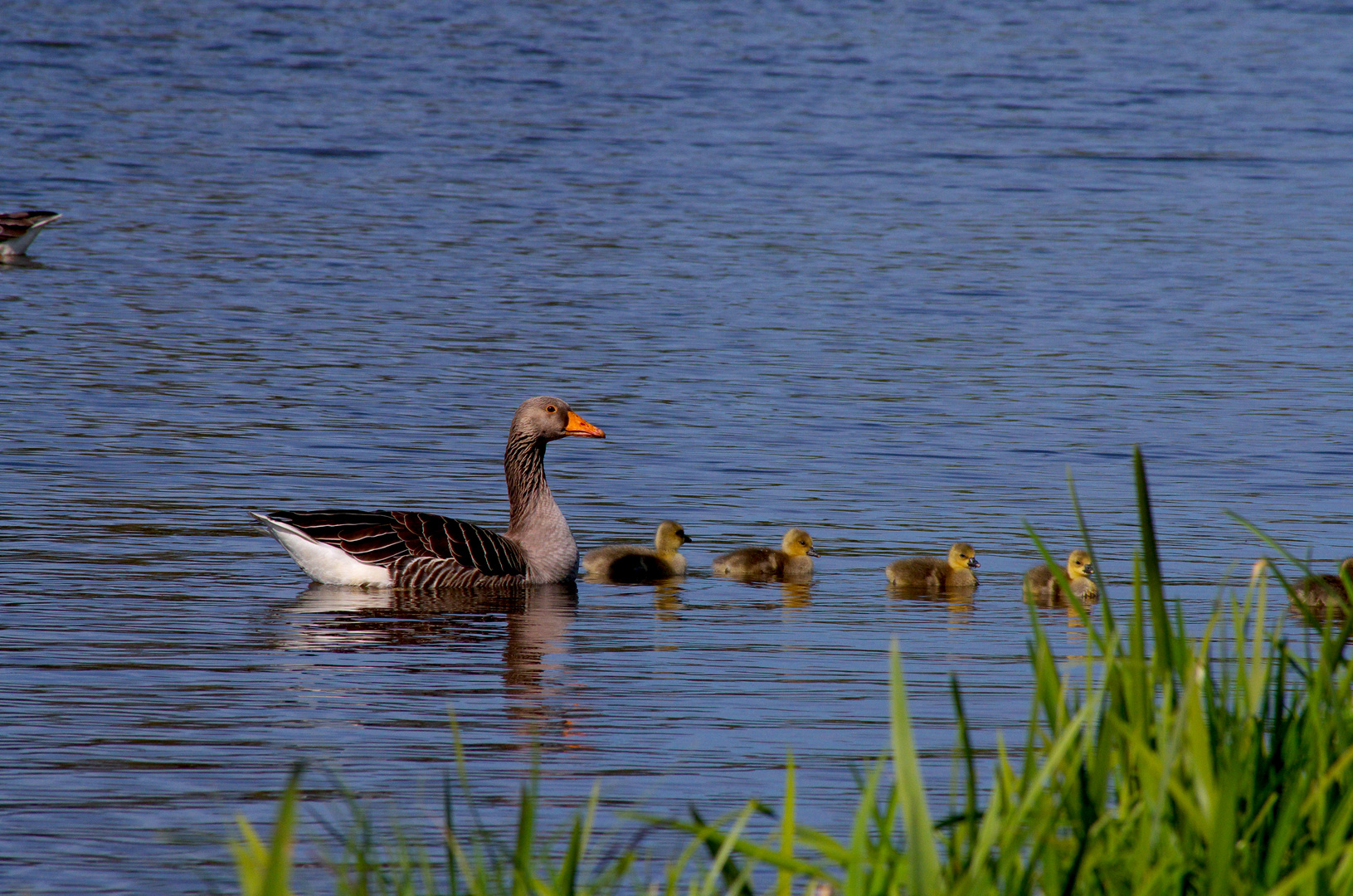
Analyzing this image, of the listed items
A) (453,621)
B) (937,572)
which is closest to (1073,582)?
(937,572)

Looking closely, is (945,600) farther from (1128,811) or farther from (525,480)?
(1128,811)

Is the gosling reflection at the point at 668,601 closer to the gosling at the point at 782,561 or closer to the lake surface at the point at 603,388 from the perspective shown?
the lake surface at the point at 603,388

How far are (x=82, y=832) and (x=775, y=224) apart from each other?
20.5 meters

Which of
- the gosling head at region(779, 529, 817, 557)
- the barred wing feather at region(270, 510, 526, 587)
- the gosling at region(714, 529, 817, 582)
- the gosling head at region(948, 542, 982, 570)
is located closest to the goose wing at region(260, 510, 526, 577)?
the barred wing feather at region(270, 510, 526, 587)

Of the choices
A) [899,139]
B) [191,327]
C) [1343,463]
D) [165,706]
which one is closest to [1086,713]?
[165,706]

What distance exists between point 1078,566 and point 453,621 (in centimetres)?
363

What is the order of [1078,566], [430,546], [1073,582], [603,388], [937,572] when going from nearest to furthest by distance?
[937,572], [430,546], [1078,566], [1073,582], [603,388]

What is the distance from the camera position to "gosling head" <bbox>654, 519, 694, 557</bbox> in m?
11.3

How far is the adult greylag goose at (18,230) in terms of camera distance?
74.4ft

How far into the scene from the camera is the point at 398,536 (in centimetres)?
1099

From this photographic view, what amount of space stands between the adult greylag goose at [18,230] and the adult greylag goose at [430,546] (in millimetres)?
12864

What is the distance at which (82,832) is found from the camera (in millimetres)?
6184

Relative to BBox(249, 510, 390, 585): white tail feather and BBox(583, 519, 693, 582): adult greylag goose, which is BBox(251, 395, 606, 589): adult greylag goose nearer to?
BBox(249, 510, 390, 585): white tail feather

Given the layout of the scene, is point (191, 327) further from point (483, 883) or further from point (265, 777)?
point (483, 883)
